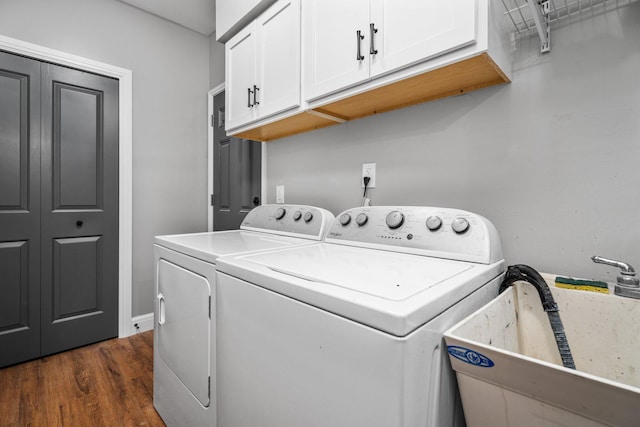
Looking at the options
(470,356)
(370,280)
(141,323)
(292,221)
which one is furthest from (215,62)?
(470,356)

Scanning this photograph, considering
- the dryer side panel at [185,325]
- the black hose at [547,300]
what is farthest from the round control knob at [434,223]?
the dryer side panel at [185,325]

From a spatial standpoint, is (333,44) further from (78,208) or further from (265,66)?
(78,208)

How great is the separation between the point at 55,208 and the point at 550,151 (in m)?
2.93

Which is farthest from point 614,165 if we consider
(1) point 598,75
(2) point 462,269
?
(2) point 462,269

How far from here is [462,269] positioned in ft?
2.88

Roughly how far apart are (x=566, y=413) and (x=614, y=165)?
831 millimetres

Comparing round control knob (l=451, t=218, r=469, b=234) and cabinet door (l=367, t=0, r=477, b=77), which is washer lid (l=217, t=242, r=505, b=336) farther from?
cabinet door (l=367, t=0, r=477, b=77)

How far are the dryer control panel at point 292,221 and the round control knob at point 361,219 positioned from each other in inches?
8.7

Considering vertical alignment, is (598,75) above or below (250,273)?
above

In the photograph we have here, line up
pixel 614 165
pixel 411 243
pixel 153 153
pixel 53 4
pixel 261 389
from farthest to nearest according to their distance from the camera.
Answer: pixel 153 153 < pixel 53 4 < pixel 411 243 < pixel 614 165 < pixel 261 389

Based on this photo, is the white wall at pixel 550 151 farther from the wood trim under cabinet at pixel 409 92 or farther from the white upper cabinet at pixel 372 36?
the white upper cabinet at pixel 372 36

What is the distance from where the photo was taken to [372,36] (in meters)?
1.17

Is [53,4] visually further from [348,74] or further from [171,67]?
[348,74]

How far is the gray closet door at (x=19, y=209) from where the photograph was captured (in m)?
1.98
